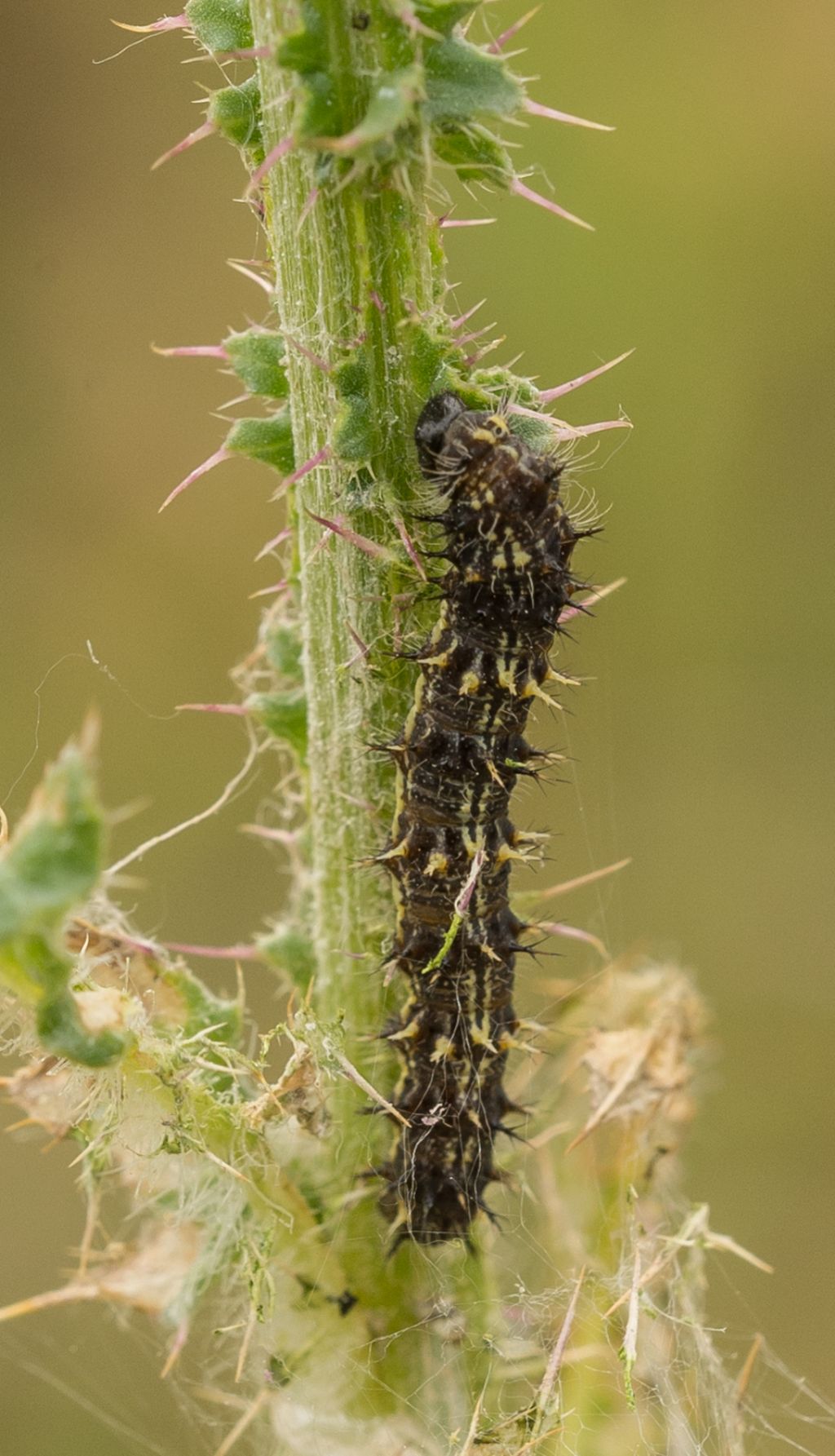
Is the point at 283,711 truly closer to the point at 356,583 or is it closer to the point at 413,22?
the point at 356,583

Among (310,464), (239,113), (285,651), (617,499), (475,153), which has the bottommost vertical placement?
(285,651)

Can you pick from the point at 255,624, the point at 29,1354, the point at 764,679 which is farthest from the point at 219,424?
the point at 29,1354

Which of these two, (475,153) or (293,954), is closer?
(475,153)

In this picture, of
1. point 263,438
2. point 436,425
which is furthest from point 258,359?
point 436,425

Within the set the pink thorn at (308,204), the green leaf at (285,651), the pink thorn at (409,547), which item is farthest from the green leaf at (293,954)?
the pink thorn at (308,204)

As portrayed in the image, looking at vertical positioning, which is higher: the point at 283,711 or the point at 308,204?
the point at 308,204

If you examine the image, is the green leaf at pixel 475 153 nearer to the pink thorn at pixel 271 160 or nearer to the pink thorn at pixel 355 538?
the pink thorn at pixel 271 160
